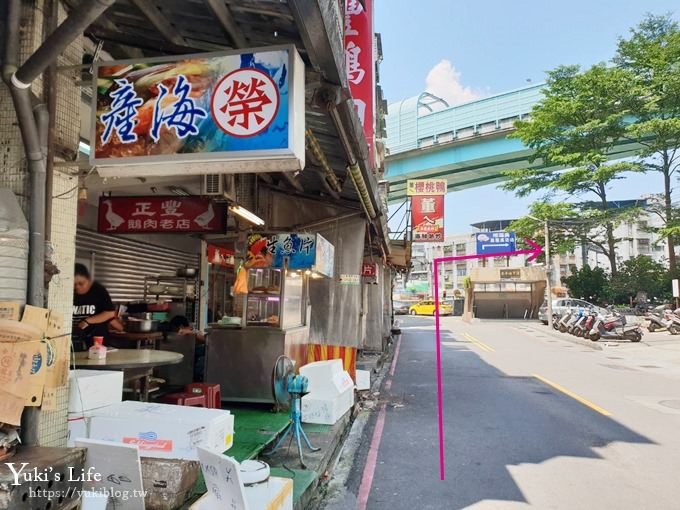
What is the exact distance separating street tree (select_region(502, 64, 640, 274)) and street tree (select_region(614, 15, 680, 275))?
101 cm

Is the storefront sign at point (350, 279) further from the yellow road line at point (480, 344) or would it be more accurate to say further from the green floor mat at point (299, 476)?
the yellow road line at point (480, 344)

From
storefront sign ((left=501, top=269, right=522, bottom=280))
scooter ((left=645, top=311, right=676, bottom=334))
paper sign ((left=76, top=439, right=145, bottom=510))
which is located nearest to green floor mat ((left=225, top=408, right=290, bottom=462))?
paper sign ((left=76, top=439, right=145, bottom=510))

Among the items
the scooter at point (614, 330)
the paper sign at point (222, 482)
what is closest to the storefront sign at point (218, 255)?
the paper sign at point (222, 482)

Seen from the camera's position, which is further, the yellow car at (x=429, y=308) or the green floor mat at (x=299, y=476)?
the yellow car at (x=429, y=308)

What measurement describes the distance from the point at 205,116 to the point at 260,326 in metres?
4.51

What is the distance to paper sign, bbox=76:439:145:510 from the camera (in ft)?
9.66

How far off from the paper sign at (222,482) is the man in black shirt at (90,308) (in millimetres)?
3869

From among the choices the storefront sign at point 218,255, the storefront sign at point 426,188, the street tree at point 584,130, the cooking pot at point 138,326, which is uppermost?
the street tree at point 584,130

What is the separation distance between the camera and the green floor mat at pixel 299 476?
417 centimetres

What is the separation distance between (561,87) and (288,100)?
1379 inches

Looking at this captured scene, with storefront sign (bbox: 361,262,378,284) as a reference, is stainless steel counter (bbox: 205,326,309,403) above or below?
below

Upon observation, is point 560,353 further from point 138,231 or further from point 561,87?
point 561,87

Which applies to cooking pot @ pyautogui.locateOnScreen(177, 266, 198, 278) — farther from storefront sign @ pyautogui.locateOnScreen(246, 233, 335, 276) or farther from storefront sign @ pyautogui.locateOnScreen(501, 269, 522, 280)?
storefront sign @ pyautogui.locateOnScreen(501, 269, 522, 280)

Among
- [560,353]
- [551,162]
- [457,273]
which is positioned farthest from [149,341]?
[457,273]
